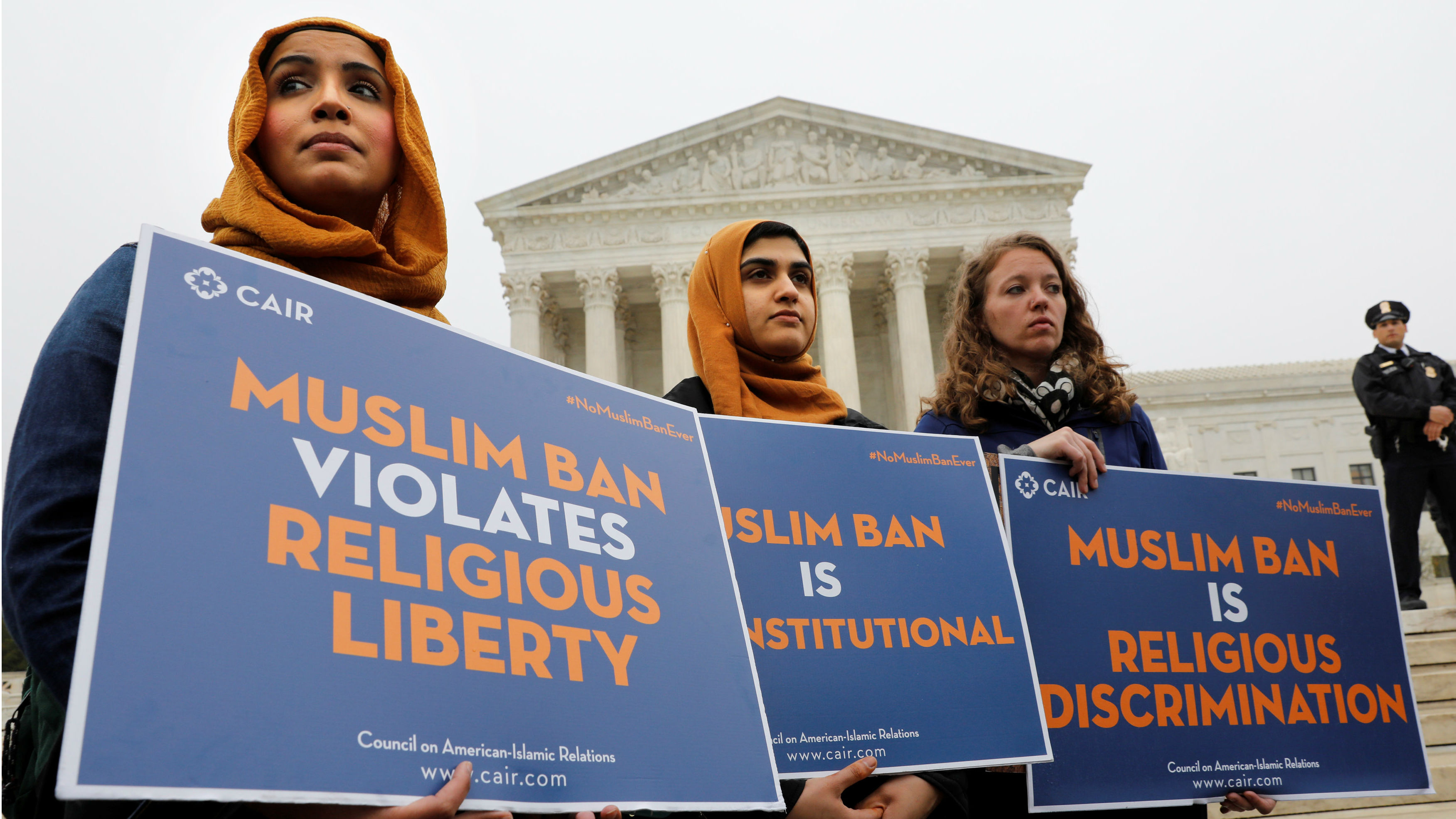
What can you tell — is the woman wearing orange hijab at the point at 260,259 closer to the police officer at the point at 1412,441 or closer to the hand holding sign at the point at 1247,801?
the hand holding sign at the point at 1247,801

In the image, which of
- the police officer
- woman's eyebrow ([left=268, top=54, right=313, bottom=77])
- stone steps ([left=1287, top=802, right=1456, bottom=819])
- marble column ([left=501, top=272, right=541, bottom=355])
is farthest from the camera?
marble column ([left=501, top=272, right=541, bottom=355])

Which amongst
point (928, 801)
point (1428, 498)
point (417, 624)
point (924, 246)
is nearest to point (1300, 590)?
point (928, 801)

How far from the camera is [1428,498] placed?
803 cm

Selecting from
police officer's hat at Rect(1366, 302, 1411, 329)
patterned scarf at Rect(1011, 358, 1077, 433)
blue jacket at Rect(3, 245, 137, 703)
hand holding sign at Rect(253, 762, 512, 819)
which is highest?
police officer's hat at Rect(1366, 302, 1411, 329)

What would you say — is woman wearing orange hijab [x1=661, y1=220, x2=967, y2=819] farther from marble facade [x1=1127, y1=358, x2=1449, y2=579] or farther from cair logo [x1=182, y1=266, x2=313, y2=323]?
marble facade [x1=1127, y1=358, x2=1449, y2=579]

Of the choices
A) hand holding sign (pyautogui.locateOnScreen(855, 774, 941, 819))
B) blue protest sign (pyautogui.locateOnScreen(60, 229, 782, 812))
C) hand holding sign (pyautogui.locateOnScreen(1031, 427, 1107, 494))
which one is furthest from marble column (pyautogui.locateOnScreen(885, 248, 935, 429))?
blue protest sign (pyautogui.locateOnScreen(60, 229, 782, 812))

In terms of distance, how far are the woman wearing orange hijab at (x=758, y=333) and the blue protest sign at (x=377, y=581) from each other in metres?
1.05

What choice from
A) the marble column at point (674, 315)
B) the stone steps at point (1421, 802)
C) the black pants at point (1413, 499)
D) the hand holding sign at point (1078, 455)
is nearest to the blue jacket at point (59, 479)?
the hand holding sign at point (1078, 455)

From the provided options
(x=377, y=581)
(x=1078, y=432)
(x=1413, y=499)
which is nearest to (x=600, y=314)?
(x=1413, y=499)

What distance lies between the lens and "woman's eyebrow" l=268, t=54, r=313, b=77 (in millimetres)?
2043

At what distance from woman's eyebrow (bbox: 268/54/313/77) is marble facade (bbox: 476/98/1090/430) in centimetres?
A: 2624

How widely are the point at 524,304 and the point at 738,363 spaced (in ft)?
88.9

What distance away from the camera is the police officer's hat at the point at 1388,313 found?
25.4 ft

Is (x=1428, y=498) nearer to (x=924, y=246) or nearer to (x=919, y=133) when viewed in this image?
(x=924, y=246)
